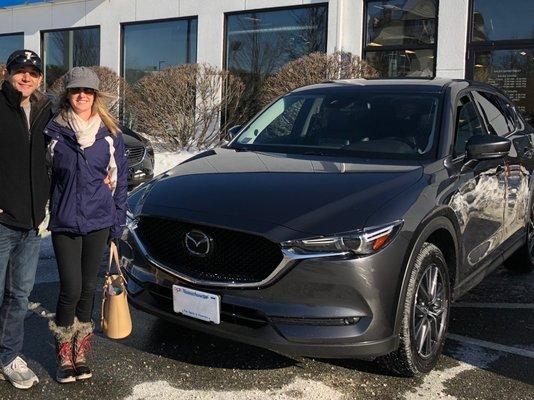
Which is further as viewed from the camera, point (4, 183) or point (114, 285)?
point (114, 285)

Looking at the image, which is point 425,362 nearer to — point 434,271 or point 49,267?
point 434,271

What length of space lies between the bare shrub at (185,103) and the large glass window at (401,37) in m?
2.94

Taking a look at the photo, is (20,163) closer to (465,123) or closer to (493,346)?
(465,123)

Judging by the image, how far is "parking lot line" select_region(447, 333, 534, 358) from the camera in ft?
12.8

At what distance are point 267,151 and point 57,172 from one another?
5.26ft

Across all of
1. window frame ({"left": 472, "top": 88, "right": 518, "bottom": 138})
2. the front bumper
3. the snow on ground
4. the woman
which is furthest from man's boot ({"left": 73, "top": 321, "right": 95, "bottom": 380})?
the snow on ground

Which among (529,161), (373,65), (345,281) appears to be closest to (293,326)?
(345,281)

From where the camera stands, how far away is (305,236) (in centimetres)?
296

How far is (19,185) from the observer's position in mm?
3074

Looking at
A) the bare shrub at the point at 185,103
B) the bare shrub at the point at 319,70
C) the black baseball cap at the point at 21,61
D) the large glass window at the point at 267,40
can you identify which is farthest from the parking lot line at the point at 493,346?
the large glass window at the point at 267,40

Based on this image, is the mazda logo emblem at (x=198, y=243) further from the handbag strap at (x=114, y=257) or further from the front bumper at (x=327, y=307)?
the handbag strap at (x=114, y=257)

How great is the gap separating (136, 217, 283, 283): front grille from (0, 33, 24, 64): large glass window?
16.8 meters

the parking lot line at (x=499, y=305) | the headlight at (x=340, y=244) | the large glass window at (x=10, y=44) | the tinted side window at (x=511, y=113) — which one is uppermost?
the large glass window at (x=10, y=44)

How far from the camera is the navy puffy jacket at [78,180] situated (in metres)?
3.12
